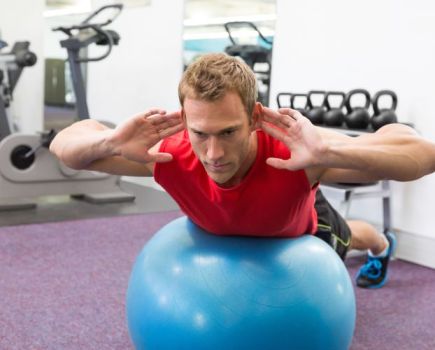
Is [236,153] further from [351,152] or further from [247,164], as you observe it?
[351,152]

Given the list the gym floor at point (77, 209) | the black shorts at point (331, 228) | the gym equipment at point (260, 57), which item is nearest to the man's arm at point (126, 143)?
the black shorts at point (331, 228)

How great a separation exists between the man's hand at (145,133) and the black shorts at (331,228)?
2.96ft

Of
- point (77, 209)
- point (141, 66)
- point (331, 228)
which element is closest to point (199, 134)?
point (331, 228)

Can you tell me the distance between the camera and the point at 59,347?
6.47 feet

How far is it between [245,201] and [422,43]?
197cm

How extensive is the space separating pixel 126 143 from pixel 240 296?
495 mm

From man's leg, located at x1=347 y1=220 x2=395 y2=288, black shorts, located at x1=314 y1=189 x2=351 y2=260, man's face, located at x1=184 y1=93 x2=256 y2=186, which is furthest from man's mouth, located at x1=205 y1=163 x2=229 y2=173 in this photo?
man's leg, located at x1=347 y1=220 x2=395 y2=288

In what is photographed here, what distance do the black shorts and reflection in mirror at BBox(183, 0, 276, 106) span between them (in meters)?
1.67

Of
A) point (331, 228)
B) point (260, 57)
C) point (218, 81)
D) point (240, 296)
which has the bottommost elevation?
point (331, 228)

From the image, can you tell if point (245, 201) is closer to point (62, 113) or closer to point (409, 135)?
point (409, 135)

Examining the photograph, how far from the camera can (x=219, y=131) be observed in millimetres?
1291

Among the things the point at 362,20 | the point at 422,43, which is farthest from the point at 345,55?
the point at 422,43

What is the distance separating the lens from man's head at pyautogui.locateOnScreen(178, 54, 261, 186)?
1282 millimetres

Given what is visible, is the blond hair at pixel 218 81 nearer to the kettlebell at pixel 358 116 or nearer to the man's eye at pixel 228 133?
the man's eye at pixel 228 133
